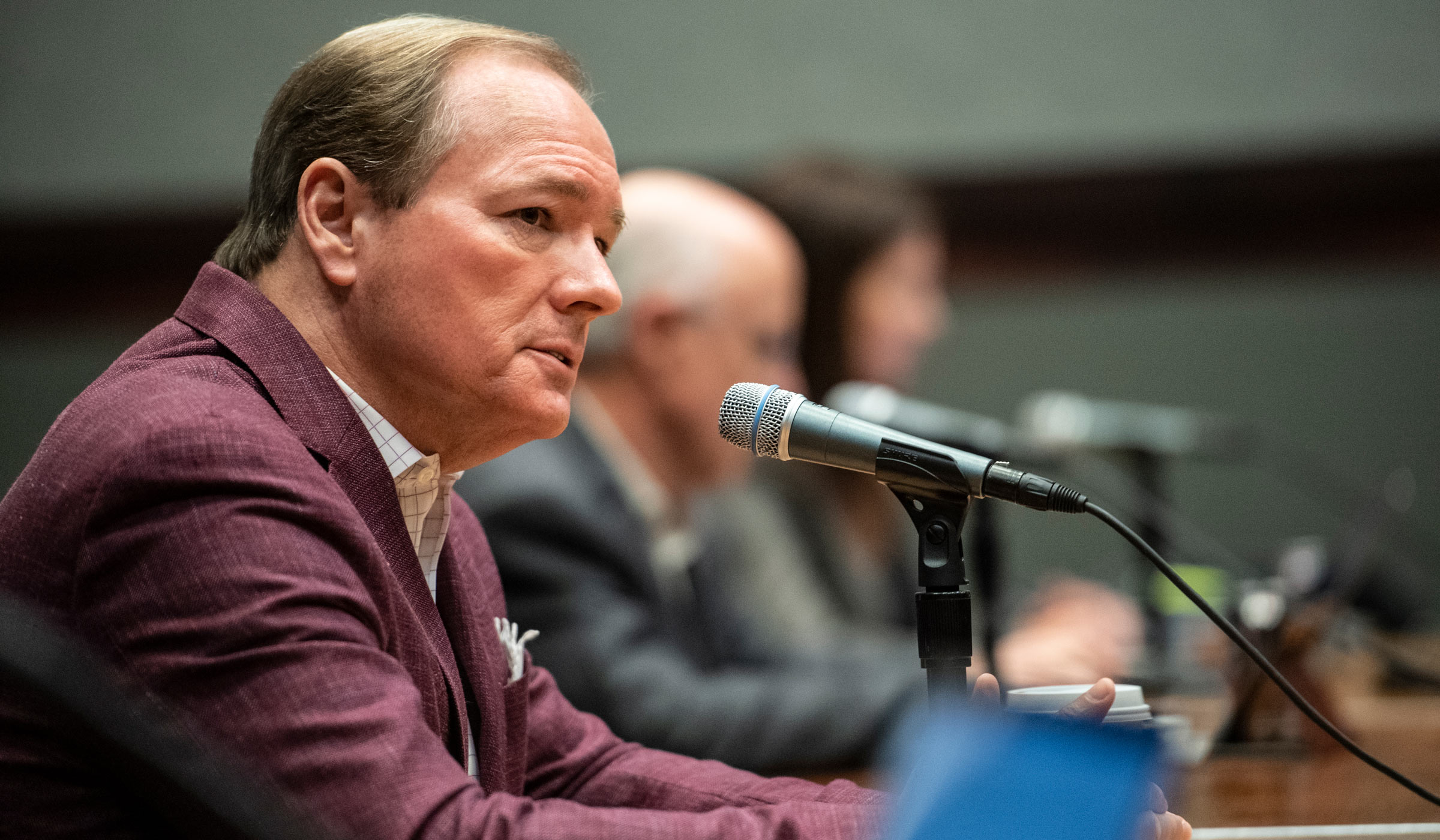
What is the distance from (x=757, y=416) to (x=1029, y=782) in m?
0.45

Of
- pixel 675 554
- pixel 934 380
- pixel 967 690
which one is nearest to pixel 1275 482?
pixel 934 380

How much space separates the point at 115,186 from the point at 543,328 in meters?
3.40

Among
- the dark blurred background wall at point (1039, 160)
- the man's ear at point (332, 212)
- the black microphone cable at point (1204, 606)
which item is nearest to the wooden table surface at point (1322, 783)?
the black microphone cable at point (1204, 606)

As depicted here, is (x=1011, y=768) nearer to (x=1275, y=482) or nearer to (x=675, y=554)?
(x=675, y=554)

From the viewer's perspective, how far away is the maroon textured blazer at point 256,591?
823mm

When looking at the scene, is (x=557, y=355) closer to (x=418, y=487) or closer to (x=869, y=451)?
(x=418, y=487)

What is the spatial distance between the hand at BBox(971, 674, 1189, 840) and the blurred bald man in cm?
99

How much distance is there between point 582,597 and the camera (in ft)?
6.41

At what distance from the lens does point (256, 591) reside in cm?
84

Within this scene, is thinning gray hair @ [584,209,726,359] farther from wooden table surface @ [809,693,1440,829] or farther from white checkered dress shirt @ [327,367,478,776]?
white checkered dress shirt @ [327,367,478,776]

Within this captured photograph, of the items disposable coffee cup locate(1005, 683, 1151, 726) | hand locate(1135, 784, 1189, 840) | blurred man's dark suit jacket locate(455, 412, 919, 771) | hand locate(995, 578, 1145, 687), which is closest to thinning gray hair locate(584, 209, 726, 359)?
blurred man's dark suit jacket locate(455, 412, 919, 771)

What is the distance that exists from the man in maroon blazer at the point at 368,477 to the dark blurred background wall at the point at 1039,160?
9.71 feet

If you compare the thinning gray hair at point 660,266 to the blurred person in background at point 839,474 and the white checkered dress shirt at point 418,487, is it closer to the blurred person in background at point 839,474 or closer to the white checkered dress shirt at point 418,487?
the blurred person in background at point 839,474

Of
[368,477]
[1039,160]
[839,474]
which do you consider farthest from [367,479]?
[1039,160]
